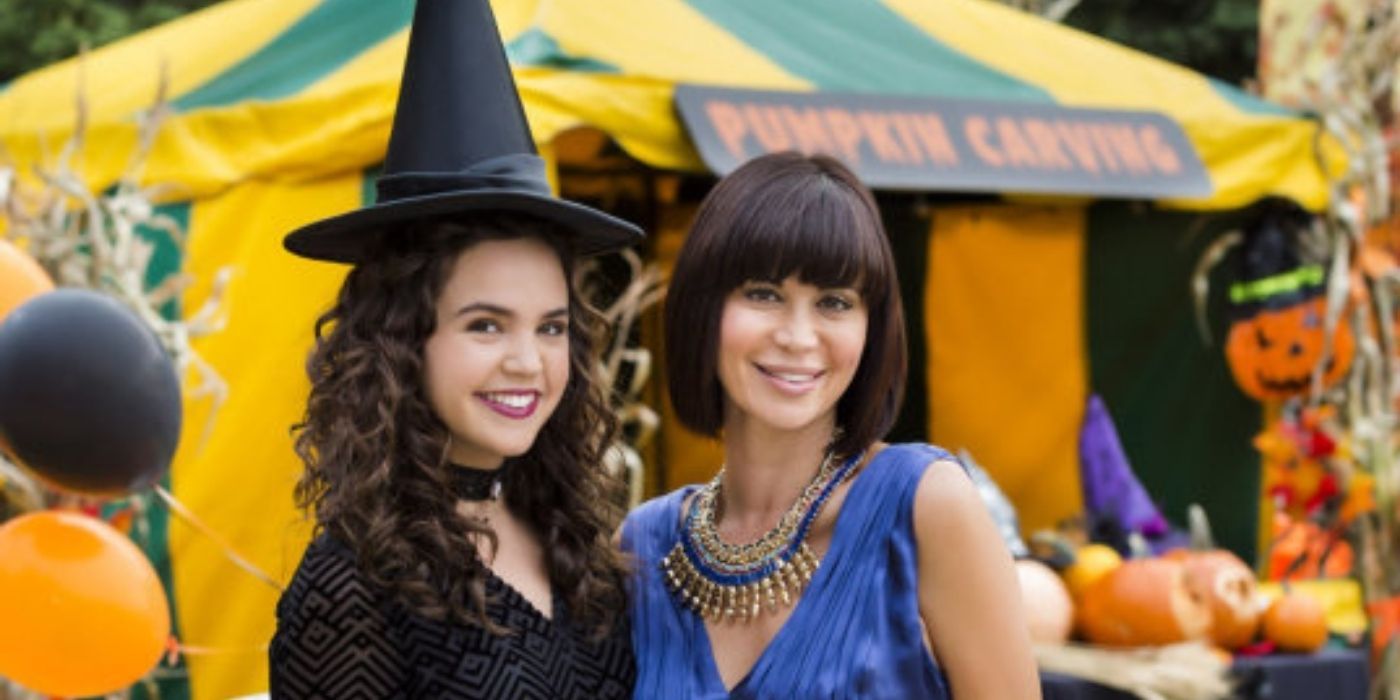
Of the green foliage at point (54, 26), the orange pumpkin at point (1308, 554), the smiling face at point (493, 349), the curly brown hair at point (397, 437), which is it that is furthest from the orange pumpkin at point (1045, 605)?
the green foliage at point (54, 26)

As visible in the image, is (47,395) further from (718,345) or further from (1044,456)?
(1044,456)

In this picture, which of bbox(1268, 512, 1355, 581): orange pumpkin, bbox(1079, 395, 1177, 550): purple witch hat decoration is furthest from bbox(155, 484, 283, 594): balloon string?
Result: bbox(1268, 512, 1355, 581): orange pumpkin

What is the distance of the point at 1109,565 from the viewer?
567cm

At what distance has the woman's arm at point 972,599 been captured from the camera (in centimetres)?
249

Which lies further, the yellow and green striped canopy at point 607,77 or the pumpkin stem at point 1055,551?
the pumpkin stem at point 1055,551

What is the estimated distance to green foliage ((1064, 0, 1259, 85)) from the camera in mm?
17312

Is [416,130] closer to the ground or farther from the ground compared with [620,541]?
farther from the ground

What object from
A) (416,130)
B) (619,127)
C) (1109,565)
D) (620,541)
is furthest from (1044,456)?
(416,130)

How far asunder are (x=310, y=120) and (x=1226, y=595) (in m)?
2.82

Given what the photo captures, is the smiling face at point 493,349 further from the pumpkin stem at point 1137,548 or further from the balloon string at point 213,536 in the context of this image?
the pumpkin stem at point 1137,548

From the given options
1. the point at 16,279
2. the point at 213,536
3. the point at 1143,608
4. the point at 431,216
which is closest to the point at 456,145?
the point at 431,216

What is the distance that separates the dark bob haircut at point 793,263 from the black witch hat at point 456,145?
0.43 ft

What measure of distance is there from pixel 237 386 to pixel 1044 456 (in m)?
3.02

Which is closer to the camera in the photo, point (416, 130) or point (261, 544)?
point (416, 130)
